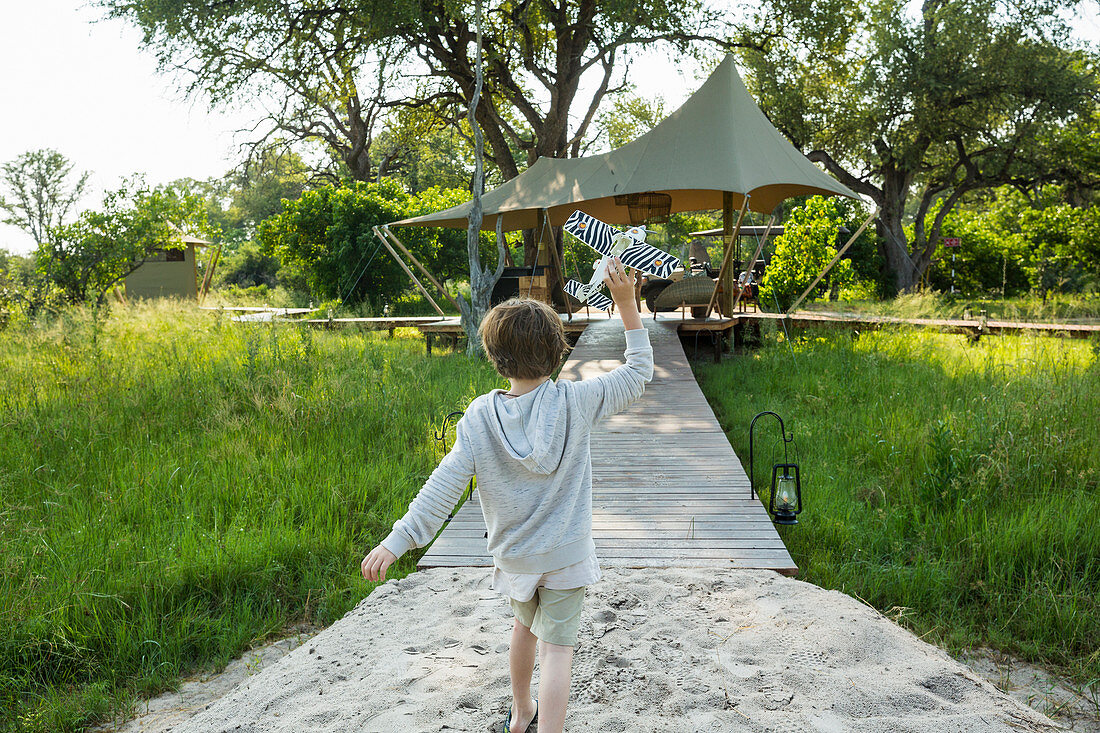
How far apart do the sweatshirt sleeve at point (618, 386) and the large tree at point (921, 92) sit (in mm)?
14674

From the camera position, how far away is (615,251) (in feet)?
8.29

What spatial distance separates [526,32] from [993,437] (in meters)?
13.2

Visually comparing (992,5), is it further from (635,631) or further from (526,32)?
(635,631)

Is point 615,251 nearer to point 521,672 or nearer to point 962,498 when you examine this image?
point 521,672

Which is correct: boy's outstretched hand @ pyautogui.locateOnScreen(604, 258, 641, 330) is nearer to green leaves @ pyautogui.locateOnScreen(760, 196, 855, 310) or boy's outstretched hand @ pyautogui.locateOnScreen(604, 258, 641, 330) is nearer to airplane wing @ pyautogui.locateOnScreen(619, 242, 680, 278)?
airplane wing @ pyautogui.locateOnScreen(619, 242, 680, 278)

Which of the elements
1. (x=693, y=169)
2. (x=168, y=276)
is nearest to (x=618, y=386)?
(x=693, y=169)

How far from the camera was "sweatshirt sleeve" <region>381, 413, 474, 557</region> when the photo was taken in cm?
200

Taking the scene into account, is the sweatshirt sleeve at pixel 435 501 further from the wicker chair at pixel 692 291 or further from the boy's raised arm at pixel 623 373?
the wicker chair at pixel 692 291

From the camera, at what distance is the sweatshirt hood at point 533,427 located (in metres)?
2.01

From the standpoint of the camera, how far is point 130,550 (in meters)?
4.04

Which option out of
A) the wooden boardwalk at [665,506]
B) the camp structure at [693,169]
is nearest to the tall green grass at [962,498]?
the wooden boardwalk at [665,506]

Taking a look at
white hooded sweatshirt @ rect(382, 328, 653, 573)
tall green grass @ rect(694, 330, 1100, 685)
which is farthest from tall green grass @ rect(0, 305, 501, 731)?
tall green grass @ rect(694, 330, 1100, 685)

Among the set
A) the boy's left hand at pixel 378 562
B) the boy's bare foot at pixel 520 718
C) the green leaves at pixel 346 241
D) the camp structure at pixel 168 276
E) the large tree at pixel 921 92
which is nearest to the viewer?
the boy's left hand at pixel 378 562

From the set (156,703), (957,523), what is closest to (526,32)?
(957,523)
